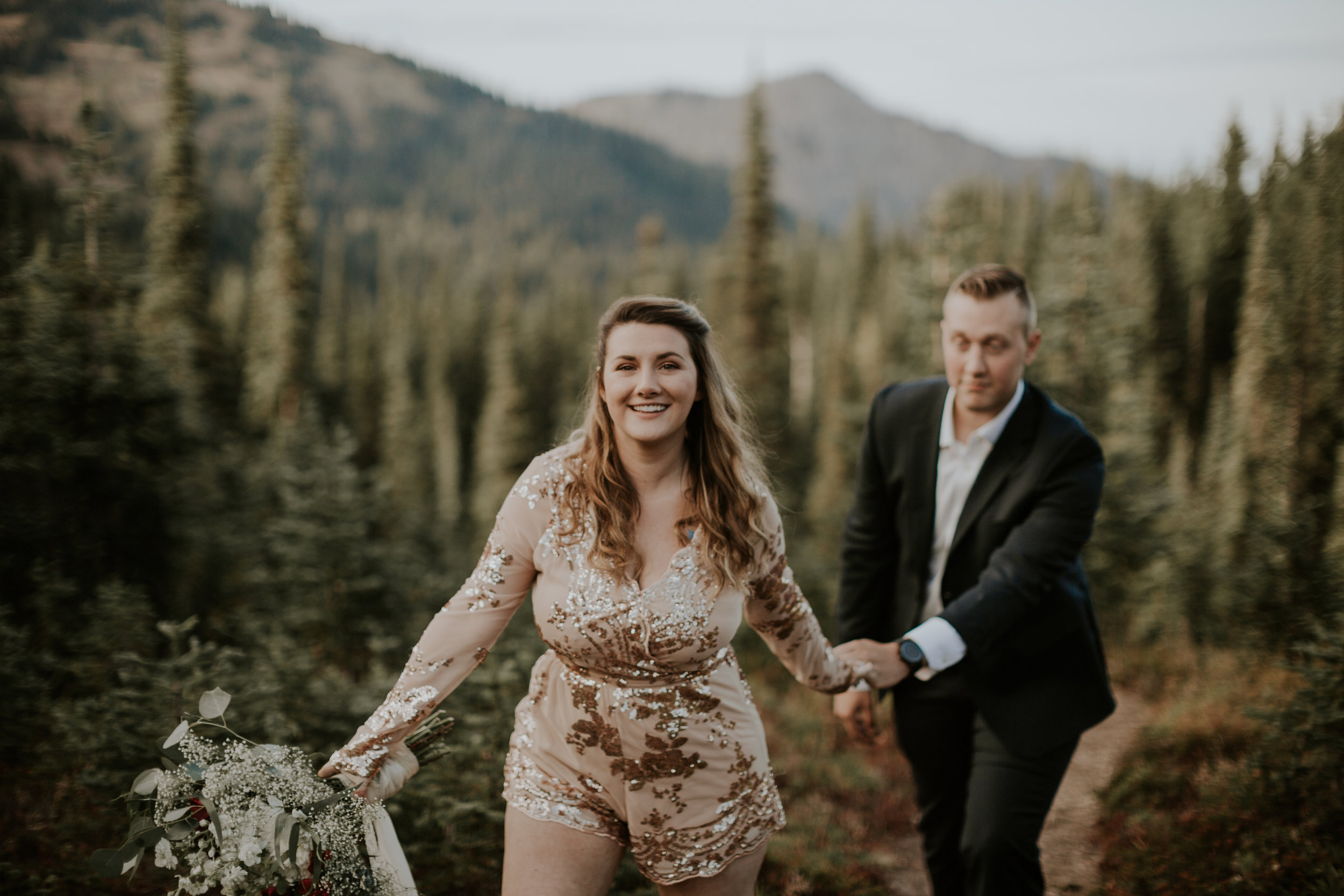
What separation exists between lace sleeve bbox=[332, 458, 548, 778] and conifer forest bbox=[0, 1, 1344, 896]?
49cm

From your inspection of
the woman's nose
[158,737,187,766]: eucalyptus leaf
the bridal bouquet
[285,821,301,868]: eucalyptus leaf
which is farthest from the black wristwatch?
[158,737,187,766]: eucalyptus leaf

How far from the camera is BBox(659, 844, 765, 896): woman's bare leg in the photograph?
257 cm

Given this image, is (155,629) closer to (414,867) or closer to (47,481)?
(47,481)

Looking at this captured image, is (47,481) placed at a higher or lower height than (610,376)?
lower

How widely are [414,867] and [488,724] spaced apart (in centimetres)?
82

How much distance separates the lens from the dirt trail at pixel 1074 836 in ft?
18.5

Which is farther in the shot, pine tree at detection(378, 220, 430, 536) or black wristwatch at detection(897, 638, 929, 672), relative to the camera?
pine tree at detection(378, 220, 430, 536)

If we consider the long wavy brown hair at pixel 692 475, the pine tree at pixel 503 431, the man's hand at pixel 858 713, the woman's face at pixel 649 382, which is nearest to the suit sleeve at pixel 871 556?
the man's hand at pixel 858 713

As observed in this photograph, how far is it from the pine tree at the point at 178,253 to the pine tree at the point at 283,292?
8.46 feet

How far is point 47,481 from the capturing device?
10.3 metres

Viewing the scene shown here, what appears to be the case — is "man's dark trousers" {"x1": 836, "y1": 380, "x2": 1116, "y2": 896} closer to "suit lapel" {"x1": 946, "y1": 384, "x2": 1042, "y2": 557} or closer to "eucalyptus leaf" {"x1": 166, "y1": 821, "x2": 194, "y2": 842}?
"suit lapel" {"x1": 946, "y1": 384, "x2": 1042, "y2": 557}

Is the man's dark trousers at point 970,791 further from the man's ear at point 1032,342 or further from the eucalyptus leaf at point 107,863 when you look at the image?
the eucalyptus leaf at point 107,863

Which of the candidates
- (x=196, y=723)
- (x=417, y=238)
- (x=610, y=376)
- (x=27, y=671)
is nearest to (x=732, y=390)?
(x=610, y=376)

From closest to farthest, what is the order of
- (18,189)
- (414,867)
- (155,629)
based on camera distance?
(414,867), (155,629), (18,189)
